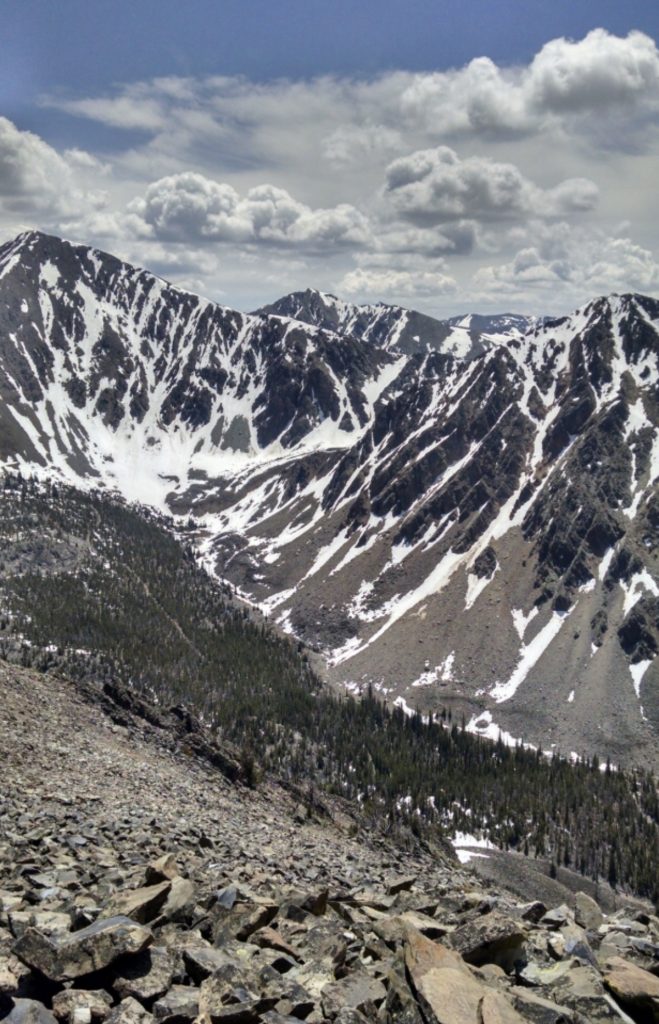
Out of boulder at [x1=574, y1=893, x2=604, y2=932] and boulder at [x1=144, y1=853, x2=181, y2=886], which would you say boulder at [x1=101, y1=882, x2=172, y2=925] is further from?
boulder at [x1=574, y1=893, x2=604, y2=932]

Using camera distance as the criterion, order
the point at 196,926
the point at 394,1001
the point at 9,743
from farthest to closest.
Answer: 1. the point at 9,743
2. the point at 196,926
3. the point at 394,1001

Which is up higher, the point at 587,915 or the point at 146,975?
the point at 146,975

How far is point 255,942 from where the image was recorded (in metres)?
20.4

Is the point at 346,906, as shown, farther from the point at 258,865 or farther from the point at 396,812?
the point at 396,812

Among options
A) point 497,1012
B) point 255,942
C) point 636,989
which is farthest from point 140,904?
point 636,989

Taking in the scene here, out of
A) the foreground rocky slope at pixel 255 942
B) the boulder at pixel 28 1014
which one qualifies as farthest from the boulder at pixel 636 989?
the boulder at pixel 28 1014

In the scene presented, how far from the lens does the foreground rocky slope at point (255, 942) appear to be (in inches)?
634

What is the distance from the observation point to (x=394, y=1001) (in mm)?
16484

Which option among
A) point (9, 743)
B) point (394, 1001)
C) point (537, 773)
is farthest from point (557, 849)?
point (394, 1001)

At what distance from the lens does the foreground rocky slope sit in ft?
52.9

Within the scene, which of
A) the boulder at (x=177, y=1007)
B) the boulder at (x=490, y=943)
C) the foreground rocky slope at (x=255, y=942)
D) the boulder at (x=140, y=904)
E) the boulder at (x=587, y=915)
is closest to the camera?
the boulder at (x=177, y=1007)

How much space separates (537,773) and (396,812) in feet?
180

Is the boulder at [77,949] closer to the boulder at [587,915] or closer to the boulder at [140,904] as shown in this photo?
the boulder at [140,904]

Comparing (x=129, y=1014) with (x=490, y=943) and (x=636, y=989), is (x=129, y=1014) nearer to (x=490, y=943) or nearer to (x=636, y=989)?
(x=490, y=943)
